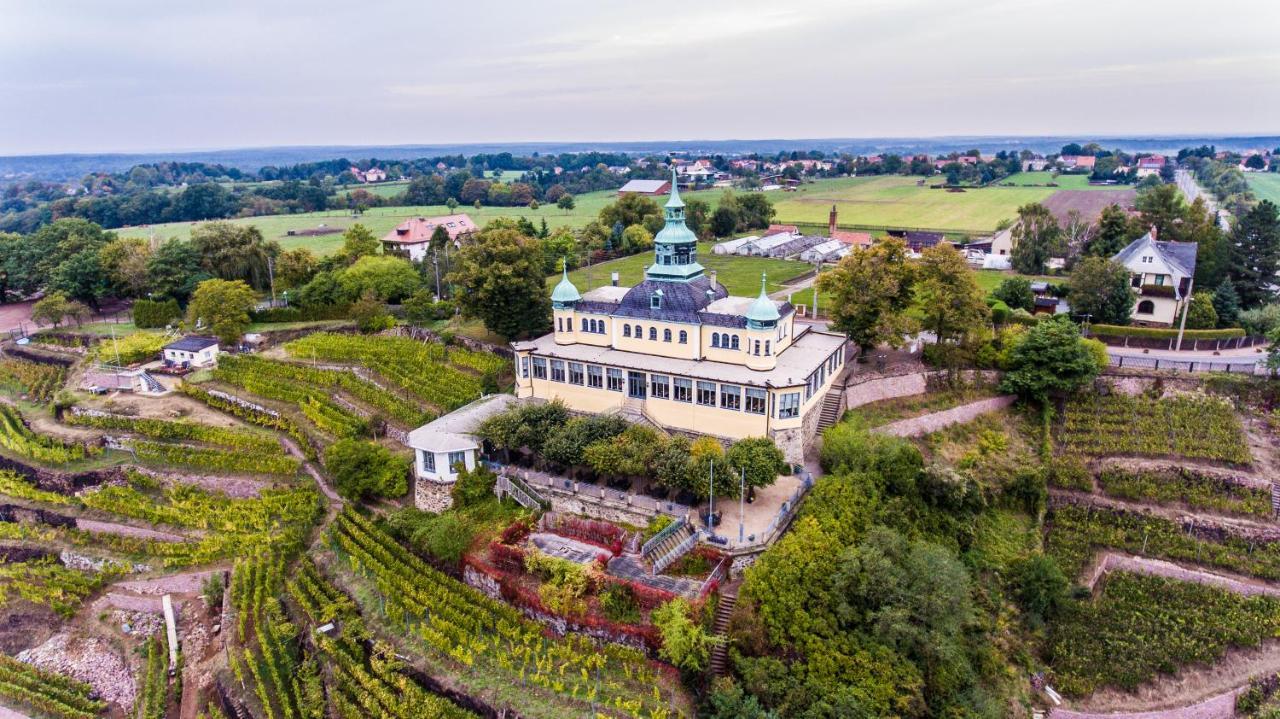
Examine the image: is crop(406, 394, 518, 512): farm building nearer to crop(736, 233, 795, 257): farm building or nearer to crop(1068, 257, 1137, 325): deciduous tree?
crop(1068, 257, 1137, 325): deciduous tree

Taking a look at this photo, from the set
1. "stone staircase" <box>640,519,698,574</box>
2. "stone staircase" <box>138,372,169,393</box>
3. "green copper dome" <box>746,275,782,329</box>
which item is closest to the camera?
"stone staircase" <box>640,519,698,574</box>

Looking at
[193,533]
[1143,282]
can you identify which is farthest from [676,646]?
[1143,282]

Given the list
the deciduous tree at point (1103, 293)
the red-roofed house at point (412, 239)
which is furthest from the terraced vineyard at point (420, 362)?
the deciduous tree at point (1103, 293)

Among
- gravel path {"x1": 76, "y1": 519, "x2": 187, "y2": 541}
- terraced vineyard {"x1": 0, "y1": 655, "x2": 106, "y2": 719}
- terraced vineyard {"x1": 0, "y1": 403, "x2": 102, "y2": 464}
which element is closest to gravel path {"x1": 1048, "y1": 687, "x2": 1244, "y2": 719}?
terraced vineyard {"x1": 0, "y1": 655, "x2": 106, "y2": 719}

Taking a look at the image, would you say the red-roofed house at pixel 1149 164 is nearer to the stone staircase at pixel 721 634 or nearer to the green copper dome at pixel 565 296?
the green copper dome at pixel 565 296

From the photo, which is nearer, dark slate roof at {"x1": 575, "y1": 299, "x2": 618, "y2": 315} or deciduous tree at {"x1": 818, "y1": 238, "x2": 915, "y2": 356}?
deciduous tree at {"x1": 818, "y1": 238, "x2": 915, "y2": 356}
